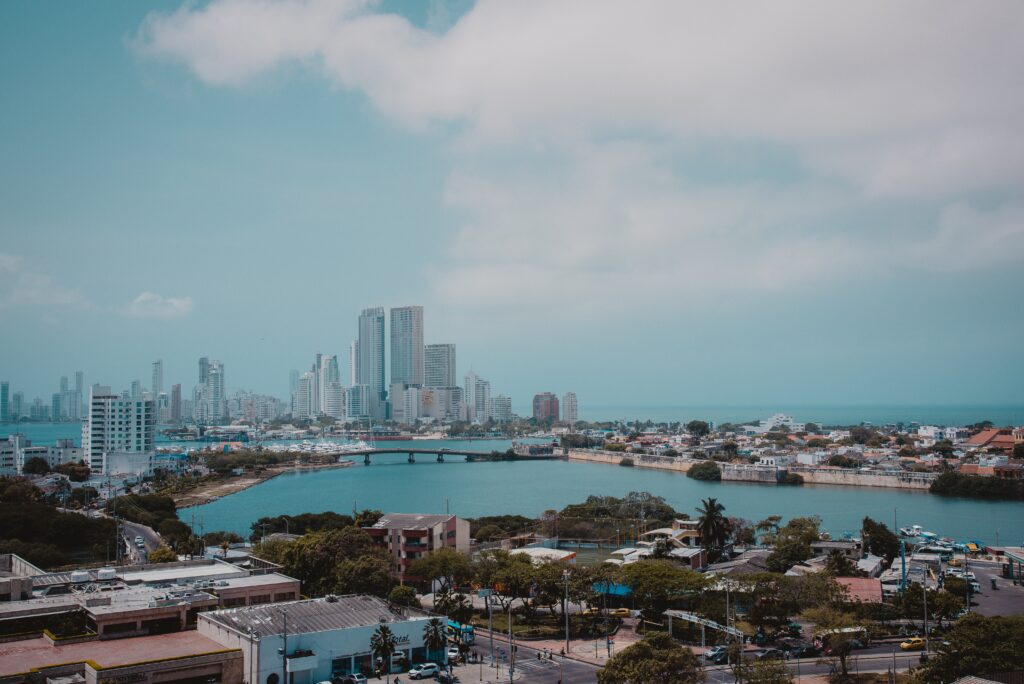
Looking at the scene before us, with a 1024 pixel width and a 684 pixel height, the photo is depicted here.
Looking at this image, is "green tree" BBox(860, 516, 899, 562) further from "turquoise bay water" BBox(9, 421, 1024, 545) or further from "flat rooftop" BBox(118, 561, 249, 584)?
"flat rooftop" BBox(118, 561, 249, 584)

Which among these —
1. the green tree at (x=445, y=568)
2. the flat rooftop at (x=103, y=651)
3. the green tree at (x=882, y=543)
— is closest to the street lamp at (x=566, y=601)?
the green tree at (x=445, y=568)

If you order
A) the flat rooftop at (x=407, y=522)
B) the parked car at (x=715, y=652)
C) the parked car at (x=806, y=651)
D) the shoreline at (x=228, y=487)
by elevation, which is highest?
the flat rooftop at (x=407, y=522)

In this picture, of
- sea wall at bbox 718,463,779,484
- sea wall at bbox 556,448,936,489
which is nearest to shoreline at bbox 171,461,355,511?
sea wall at bbox 556,448,936,489

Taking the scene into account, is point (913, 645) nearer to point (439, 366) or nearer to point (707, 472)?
point (707, 472)

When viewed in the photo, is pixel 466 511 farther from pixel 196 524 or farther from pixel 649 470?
pixel 649 470

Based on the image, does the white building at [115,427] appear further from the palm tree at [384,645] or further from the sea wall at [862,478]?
the palm tree at [384,645]

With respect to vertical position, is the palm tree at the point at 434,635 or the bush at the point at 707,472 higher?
the palm tree at the point at 434,635

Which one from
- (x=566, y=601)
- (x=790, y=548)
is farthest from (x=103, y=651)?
(x=790, y=548)
